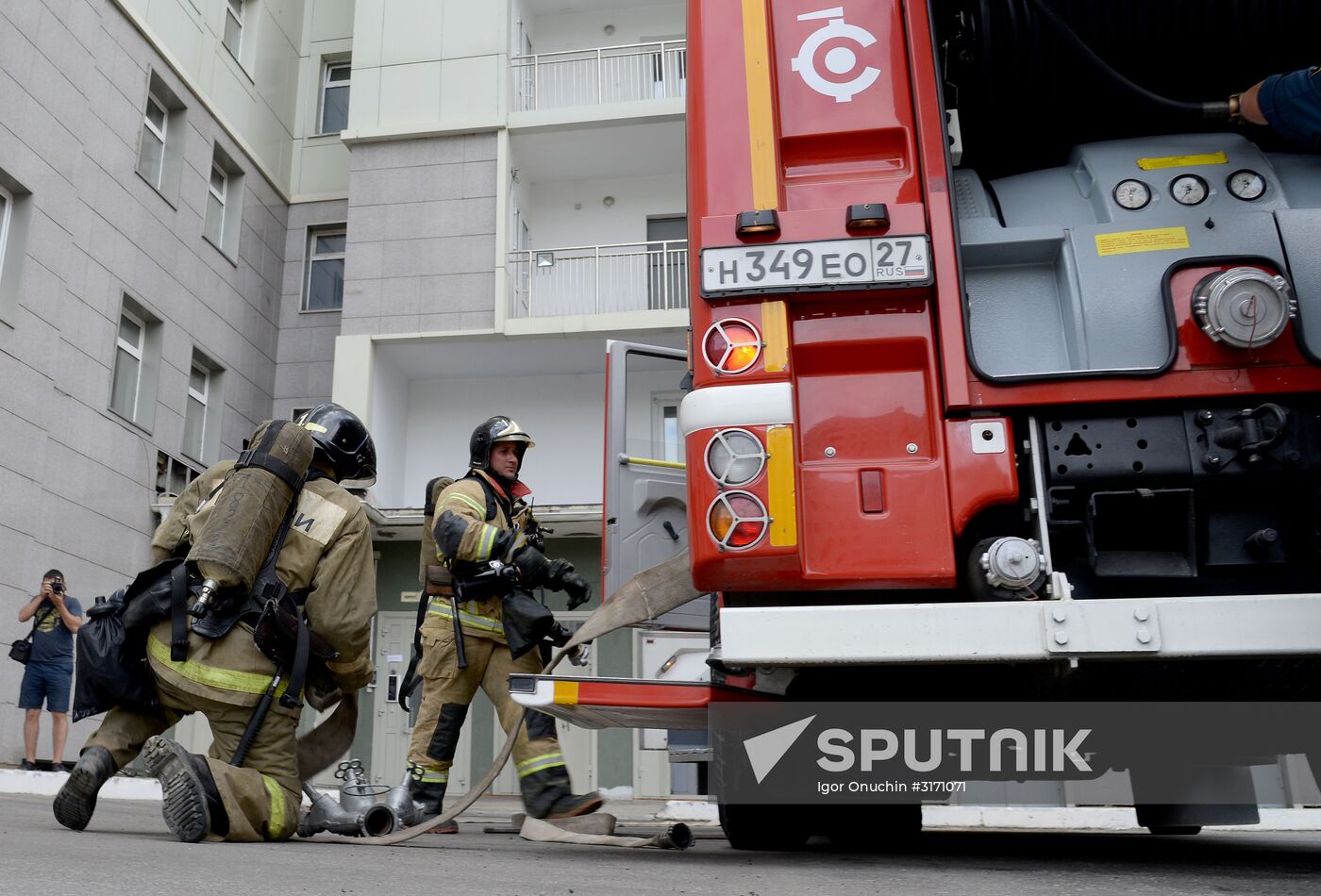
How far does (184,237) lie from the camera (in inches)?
615

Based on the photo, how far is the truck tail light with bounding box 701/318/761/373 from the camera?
3057mm

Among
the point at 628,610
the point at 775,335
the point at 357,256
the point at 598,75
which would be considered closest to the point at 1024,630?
the point at 775,335

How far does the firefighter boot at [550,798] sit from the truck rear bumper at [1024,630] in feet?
6.51

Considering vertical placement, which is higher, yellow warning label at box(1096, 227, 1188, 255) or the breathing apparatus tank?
yellow warning label at box(1096, 227, 1188, 255)

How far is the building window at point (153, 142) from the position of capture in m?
15.0

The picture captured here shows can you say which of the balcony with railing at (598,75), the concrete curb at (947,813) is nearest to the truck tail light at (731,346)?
the concrete curb at (947,813)

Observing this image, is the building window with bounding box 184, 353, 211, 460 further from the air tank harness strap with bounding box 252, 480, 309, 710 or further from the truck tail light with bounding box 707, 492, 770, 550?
the truck tail light with bounding box 707, 492, 770, 550

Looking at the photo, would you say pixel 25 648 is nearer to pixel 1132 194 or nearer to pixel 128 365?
pixel 128 365

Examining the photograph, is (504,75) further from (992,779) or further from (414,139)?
(992,779)

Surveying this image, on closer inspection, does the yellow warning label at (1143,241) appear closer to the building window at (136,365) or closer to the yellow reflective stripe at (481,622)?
the yellow reflective stripe at (481,622)

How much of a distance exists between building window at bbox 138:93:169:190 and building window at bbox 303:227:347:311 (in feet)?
9.30

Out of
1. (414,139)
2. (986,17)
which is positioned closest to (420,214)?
(414,139)

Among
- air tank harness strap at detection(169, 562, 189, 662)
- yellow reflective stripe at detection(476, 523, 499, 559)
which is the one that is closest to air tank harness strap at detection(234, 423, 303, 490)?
air tank harness strap at detection(169, 562, 189, 662)

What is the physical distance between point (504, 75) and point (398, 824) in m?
12.9
